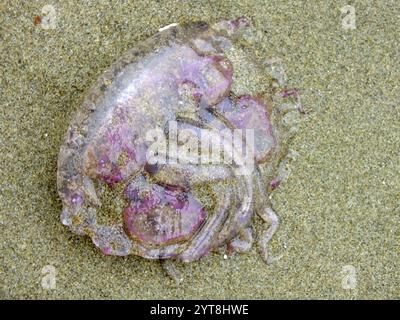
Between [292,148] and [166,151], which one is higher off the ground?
[166,151]

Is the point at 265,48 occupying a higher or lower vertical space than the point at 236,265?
higher

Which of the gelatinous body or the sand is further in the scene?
the sand

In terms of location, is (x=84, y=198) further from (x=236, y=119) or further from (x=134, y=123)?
(x=236, y=119)

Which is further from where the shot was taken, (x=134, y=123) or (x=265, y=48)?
(x=265, y=48)

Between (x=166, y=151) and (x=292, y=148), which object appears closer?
(x=166, y=151)

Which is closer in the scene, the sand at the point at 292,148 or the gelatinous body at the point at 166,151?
the gelatinous body at the point at 166,151

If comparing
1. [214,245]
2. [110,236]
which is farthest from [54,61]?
[214,245]

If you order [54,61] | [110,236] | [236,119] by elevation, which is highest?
[54,61]
